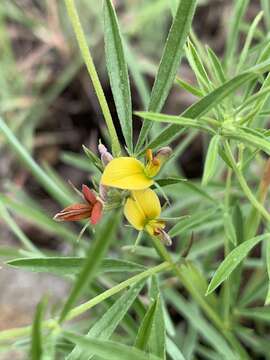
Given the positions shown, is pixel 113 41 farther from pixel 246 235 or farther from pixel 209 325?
pixel 209 325

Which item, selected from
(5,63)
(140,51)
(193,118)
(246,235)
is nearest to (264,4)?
(246,235)

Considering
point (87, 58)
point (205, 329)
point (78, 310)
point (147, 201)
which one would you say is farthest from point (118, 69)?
point (205, 329)

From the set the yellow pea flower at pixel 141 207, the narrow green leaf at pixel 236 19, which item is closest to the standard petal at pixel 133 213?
the yellow pea flower at pixel 141 207

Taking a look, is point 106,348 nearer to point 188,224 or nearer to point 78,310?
point 78,310

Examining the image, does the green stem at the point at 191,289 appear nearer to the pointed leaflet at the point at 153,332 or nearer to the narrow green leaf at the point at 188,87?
the pointed leaflet at the point at 153,332

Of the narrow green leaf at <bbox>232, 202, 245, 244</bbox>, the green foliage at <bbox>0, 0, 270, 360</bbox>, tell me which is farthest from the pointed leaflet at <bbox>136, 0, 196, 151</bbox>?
the narrow green leaf at <bbox>232, 202, 245, 244</bbox>
